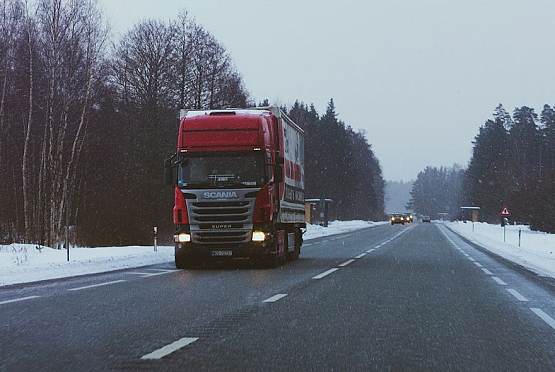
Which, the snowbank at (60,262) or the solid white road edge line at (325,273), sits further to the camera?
the snowbank at (60,262)

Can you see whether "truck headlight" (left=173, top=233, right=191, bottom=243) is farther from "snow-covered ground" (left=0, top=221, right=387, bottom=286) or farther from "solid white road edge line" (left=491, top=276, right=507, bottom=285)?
"solid white road edge line" (left=491, top=276, right=507, bottom=285)

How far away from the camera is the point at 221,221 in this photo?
15656 mm

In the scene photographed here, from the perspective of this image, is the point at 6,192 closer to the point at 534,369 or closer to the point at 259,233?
the point at 259,233

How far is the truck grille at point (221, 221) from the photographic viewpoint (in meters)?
15.6

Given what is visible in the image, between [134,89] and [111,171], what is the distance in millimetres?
5417

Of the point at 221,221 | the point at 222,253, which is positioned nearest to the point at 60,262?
the point at 222,253

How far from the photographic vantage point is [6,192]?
30.9m

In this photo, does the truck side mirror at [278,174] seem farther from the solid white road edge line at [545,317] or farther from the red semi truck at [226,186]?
the solid white road edge line at [545,317]

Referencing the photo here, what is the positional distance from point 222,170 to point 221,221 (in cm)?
114

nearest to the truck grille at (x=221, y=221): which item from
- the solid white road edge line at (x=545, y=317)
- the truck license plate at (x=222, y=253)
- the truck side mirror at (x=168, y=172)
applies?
the truck license plate at (x=222, y=253)

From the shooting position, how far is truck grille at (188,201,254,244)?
51.2 feet

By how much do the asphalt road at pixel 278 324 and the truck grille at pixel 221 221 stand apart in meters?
1.64

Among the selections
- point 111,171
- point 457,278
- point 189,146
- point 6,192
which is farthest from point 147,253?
point 111,171

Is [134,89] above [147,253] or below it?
above
